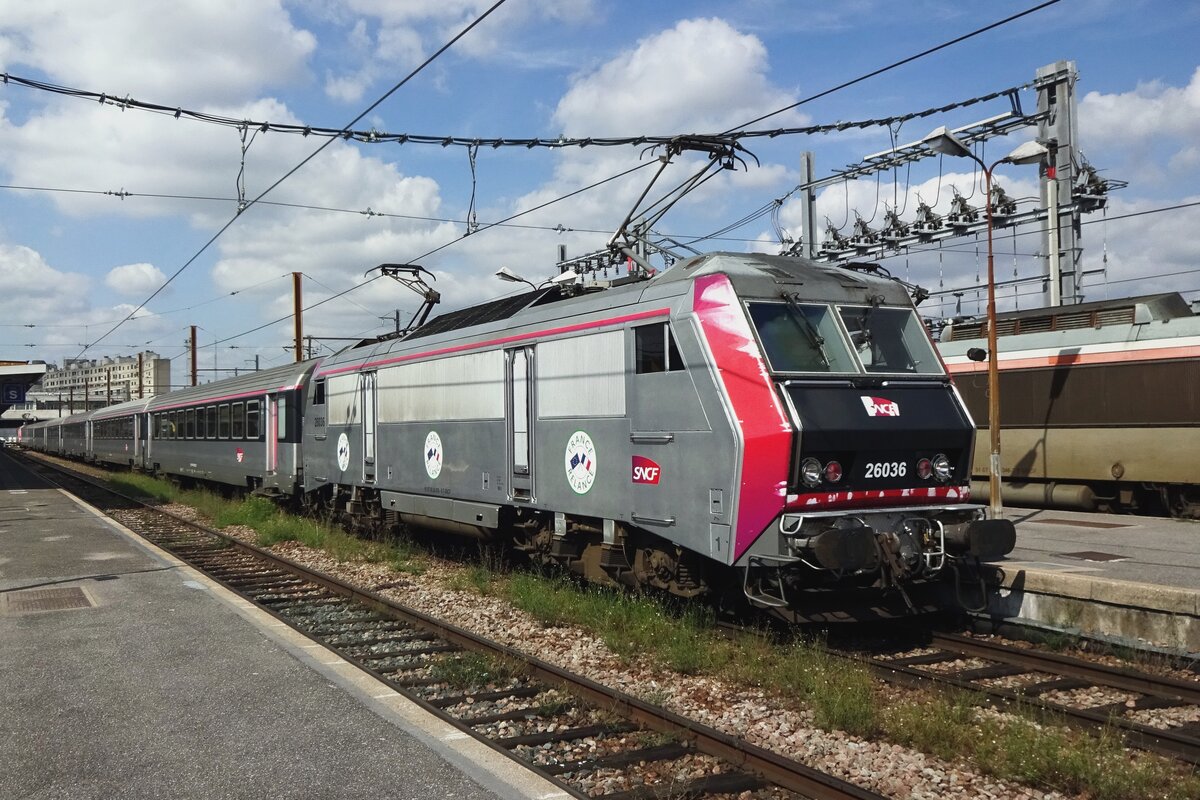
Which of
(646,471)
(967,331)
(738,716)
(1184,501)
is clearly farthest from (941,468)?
(967,331)

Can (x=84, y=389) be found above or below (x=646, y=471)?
above

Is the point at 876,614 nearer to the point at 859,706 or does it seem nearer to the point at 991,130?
the point at 859,706

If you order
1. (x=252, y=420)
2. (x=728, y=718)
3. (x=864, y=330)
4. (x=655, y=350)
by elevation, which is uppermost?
(x=864, y=330)

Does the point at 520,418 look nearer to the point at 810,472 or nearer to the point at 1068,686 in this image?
the point at 810,472

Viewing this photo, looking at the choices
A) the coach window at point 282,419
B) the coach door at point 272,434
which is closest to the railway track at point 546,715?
the coach window at point 282,419

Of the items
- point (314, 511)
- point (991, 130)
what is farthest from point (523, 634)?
point (991, 130)

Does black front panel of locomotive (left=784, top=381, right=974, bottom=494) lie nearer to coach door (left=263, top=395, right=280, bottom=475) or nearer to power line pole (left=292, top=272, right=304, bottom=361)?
coach door (left=263, top=395, right=280, bottom=475)

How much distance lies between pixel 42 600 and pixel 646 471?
22.5 ft

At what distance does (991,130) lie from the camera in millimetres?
19891

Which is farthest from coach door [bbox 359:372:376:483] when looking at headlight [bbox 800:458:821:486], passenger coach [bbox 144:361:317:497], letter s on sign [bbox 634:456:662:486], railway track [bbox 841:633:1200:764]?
railway track [bbox 841:633:1200:764]

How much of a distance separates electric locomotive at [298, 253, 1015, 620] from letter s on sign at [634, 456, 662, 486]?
0.02 metres

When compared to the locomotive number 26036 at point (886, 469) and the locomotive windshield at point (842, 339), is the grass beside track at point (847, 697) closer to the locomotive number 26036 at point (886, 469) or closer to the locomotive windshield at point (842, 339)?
the locomotive number 26036 at point (886, 469)

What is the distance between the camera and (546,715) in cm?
670

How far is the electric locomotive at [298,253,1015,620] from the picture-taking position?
25.6 feet
